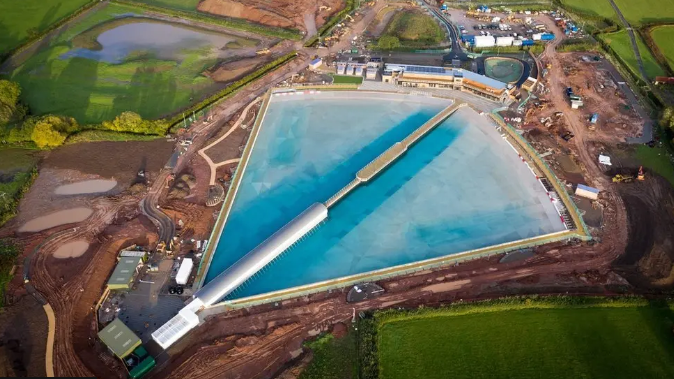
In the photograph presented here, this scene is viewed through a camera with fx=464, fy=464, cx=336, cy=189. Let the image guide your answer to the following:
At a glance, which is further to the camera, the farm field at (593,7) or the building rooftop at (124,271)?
the farm field at (593,7)

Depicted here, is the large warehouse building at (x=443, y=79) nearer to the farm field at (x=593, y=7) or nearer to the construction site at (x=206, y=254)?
the construction site at (x=206, y=254)

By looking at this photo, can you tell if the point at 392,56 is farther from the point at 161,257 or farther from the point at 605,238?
the point at 161,257

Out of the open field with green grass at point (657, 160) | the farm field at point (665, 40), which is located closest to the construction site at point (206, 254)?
the open field with green grass at point (657, 160)

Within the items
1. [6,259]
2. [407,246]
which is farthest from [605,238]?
[6,259]

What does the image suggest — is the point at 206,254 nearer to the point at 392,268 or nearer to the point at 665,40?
the point at 392,268

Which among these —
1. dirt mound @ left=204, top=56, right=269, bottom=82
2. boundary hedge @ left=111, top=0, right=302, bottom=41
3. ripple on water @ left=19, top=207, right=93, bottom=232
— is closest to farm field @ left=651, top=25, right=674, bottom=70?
boundary hedge @ left=111, top=0, right=302, bottom=41

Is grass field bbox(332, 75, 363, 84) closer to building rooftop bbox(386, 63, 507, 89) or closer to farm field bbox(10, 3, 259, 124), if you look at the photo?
building rooftop bbox(386, 63, 507, 89)
